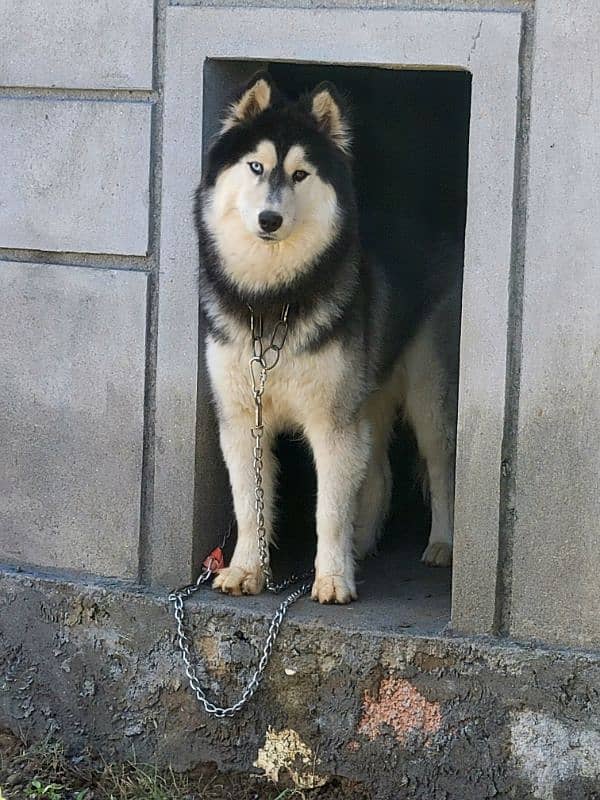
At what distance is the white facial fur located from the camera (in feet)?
13.2

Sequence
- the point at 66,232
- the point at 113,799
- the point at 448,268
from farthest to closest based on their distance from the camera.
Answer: the point at 448,268, the point at 66,232, the point at 113,799

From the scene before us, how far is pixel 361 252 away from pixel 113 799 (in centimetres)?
210

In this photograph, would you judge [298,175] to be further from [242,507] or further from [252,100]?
[242,507]

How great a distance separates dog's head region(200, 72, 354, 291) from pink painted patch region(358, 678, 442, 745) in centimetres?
141

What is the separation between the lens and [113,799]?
4.06 meters

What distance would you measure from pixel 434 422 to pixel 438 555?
543 mm

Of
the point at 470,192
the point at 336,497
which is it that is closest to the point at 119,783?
the point at 336,497

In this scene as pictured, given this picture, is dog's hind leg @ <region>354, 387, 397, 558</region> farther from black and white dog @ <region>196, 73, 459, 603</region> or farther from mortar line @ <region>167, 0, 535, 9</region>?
mortar line @ <region>167, 0, 535, 9</region>

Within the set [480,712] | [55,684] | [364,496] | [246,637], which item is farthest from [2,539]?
[480,712]

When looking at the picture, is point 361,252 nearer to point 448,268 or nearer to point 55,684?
point 448,268

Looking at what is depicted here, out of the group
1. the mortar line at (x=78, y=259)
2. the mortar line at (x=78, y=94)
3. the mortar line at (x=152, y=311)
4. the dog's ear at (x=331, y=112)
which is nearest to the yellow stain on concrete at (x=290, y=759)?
the mortar line at (x=152, y=311)

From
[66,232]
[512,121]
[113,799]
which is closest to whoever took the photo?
[512,121]

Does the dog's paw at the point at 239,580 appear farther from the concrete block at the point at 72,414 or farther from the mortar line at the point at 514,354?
the mortar line at the point at 514,354

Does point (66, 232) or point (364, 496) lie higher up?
point (66, 232)
